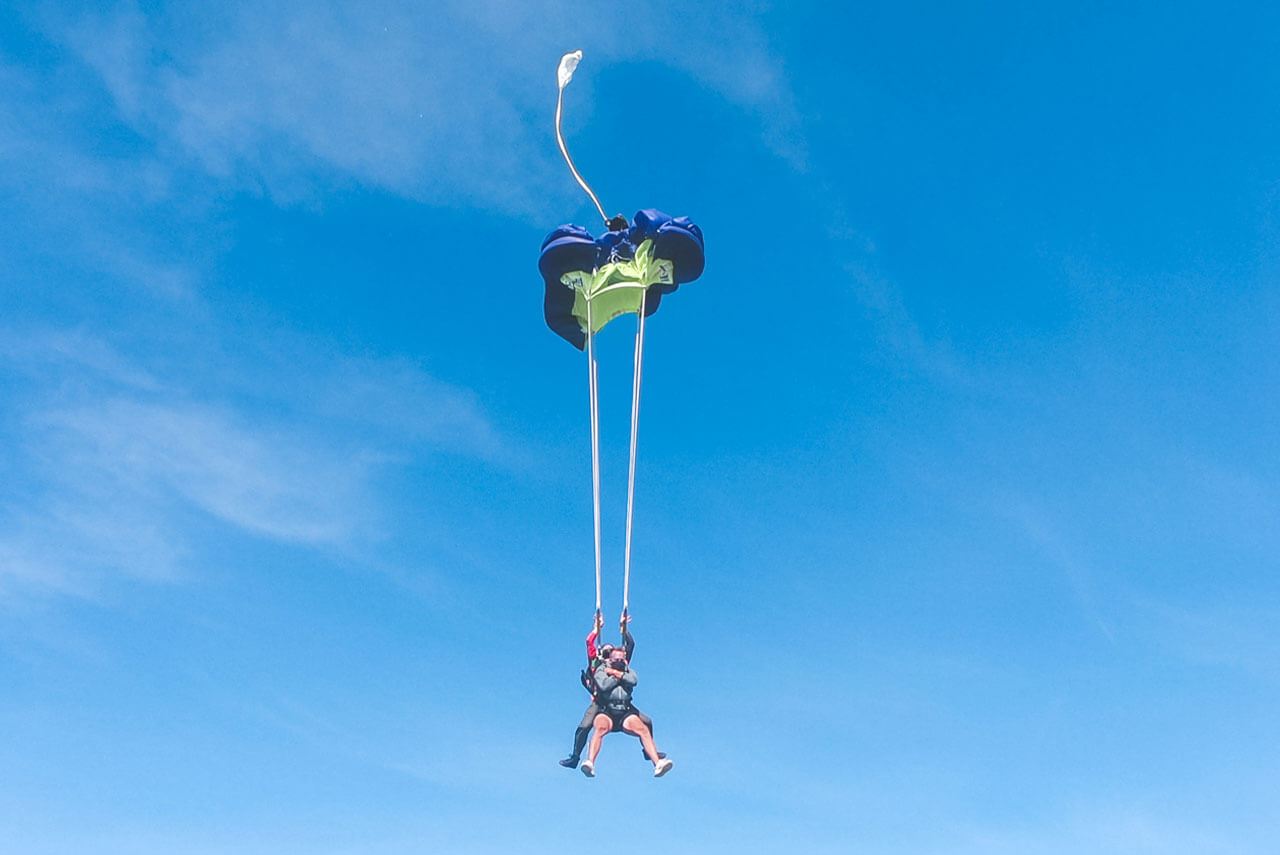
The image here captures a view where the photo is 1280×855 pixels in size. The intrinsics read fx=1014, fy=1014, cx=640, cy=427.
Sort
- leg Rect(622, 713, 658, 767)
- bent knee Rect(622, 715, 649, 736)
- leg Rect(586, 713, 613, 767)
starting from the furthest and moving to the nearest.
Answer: bent knee Rect(622, 715, 649, 736), leg Rect(622, 713, 658, 767), leg Rect(586, 713, 613, 767)

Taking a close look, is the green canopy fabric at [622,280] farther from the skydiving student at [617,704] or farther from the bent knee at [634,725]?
the bent knee at [634,725]

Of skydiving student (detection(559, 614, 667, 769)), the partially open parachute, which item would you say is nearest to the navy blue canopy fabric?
the partially open parachute

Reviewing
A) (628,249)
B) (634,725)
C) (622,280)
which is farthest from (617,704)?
(628,249)

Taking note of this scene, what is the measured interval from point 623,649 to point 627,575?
133 centimetres

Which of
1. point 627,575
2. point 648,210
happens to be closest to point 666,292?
point 648,210

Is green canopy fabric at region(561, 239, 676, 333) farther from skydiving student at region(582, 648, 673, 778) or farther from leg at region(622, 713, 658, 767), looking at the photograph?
leg at region(622, 713, 658, 767)

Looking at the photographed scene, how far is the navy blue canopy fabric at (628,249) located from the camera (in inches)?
635

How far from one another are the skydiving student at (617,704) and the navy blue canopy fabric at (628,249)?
590 centimetres

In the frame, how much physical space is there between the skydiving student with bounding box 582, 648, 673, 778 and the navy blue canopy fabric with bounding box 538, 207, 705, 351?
590 centimetres

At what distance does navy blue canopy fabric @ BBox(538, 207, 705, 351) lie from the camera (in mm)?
16125

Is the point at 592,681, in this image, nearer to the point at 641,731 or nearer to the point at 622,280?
the point at 641,731

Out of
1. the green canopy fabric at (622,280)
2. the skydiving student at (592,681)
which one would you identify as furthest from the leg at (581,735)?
the green canopy fabric at (622,280)

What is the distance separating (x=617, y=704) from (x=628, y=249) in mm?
7166

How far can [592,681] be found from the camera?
49.2ft
